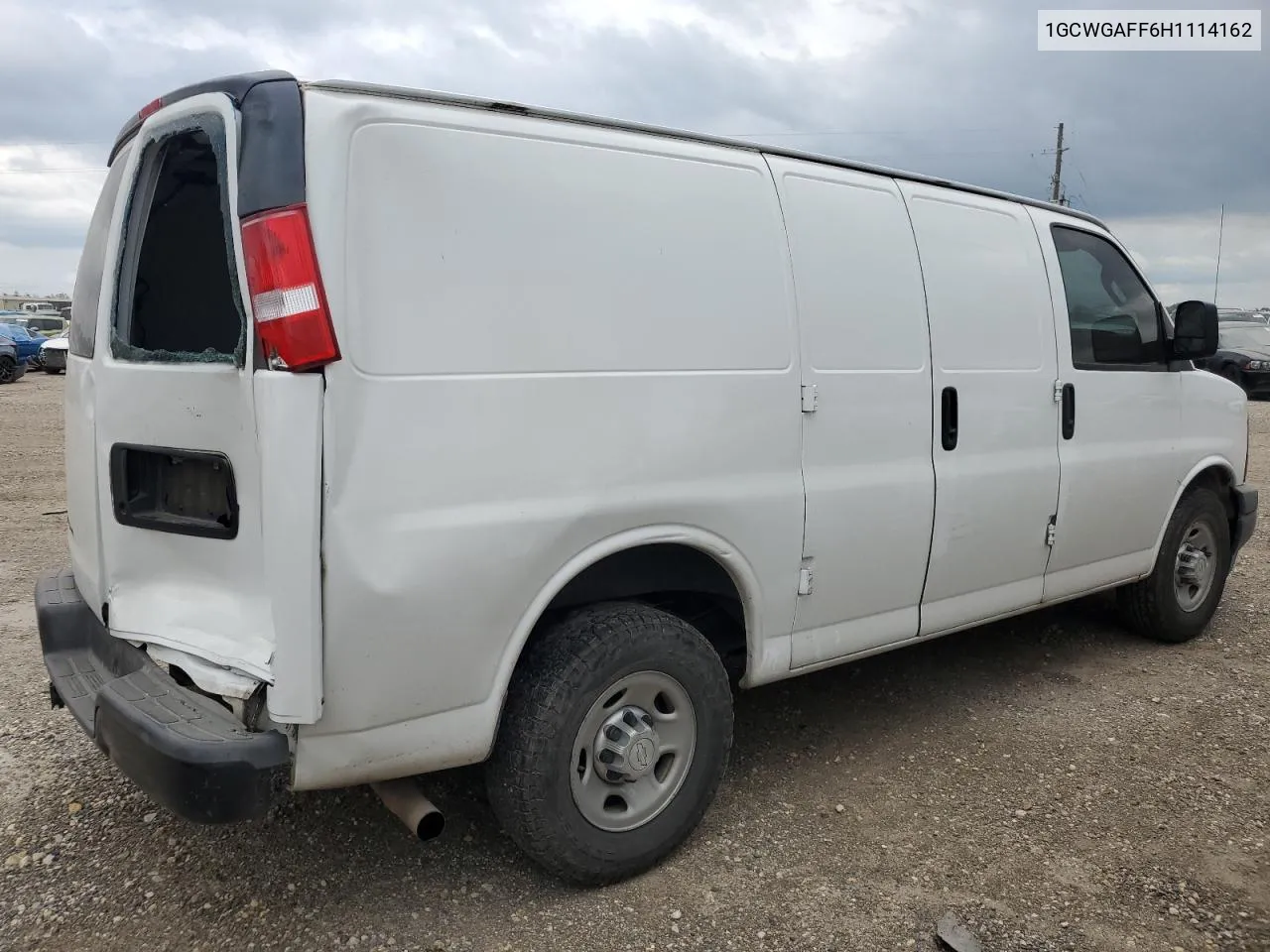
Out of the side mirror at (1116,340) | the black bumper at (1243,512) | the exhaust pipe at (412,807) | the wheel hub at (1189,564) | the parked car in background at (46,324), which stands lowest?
the exhaust pipe at (412,807)

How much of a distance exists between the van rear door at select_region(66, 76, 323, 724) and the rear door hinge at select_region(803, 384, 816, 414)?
160 cm

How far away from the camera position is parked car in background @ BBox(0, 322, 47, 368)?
78.6ft

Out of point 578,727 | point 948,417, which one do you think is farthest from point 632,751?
point 948,417

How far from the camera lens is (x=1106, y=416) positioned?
4535 millimetres

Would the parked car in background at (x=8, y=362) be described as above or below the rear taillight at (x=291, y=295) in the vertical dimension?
below

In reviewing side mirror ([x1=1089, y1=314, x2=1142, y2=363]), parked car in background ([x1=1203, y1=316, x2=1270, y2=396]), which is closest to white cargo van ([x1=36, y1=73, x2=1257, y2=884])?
side mirror ([x1=1089, y1=314, x2=1142, y2=363])

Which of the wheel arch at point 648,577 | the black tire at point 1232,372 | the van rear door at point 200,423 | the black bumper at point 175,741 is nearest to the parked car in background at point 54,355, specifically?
the van rear door at point 200,423

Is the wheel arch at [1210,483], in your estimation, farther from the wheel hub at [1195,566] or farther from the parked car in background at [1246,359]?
the parked car in background at [1246,359]

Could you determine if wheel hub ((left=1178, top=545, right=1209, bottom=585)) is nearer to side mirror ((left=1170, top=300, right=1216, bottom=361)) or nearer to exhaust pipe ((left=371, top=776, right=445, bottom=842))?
side mirror ((left=1170, top=300, right=1216, bottom=361))

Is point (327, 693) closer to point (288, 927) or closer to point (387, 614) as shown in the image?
point (387, 614)

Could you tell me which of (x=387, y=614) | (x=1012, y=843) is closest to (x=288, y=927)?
(x=387, y=614)

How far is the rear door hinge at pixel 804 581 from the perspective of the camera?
3.37 meters

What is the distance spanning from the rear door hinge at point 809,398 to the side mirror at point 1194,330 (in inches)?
98.6

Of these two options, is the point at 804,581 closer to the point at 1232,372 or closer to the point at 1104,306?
the point at 1104,306
